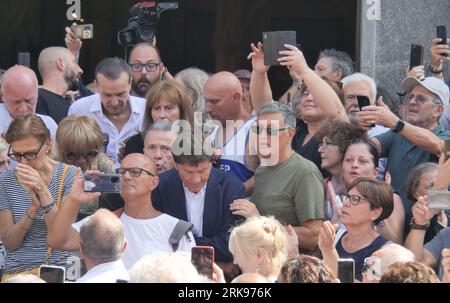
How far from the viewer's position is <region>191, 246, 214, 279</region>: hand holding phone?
526 centimetres

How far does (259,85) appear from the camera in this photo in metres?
7.30

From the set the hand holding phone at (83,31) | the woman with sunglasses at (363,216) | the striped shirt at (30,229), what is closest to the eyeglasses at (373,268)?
the woman with sunglasses at (363,216)

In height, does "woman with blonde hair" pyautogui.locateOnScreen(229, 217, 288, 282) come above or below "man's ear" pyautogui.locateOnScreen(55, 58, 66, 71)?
below

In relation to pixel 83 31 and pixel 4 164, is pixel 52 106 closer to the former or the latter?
pixel 83 31

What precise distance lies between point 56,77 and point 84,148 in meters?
1.42

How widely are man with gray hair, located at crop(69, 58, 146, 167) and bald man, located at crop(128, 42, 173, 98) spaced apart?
0.36 metres

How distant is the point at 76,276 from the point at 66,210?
407mm

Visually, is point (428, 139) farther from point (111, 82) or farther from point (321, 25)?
point (321, 25)

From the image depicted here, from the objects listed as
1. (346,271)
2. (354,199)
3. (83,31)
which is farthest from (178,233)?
(83,31)

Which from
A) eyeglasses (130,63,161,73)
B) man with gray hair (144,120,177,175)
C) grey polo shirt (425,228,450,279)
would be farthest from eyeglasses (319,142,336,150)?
eyeglasses (130,63,161,73)

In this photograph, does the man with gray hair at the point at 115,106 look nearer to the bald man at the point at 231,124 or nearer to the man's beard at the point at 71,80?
the bald man at the point at 231,124

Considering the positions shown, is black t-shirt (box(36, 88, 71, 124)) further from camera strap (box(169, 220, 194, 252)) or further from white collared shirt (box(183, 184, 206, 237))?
camera strap (box(169, 220, 194, 252))

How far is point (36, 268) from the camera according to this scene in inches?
248
